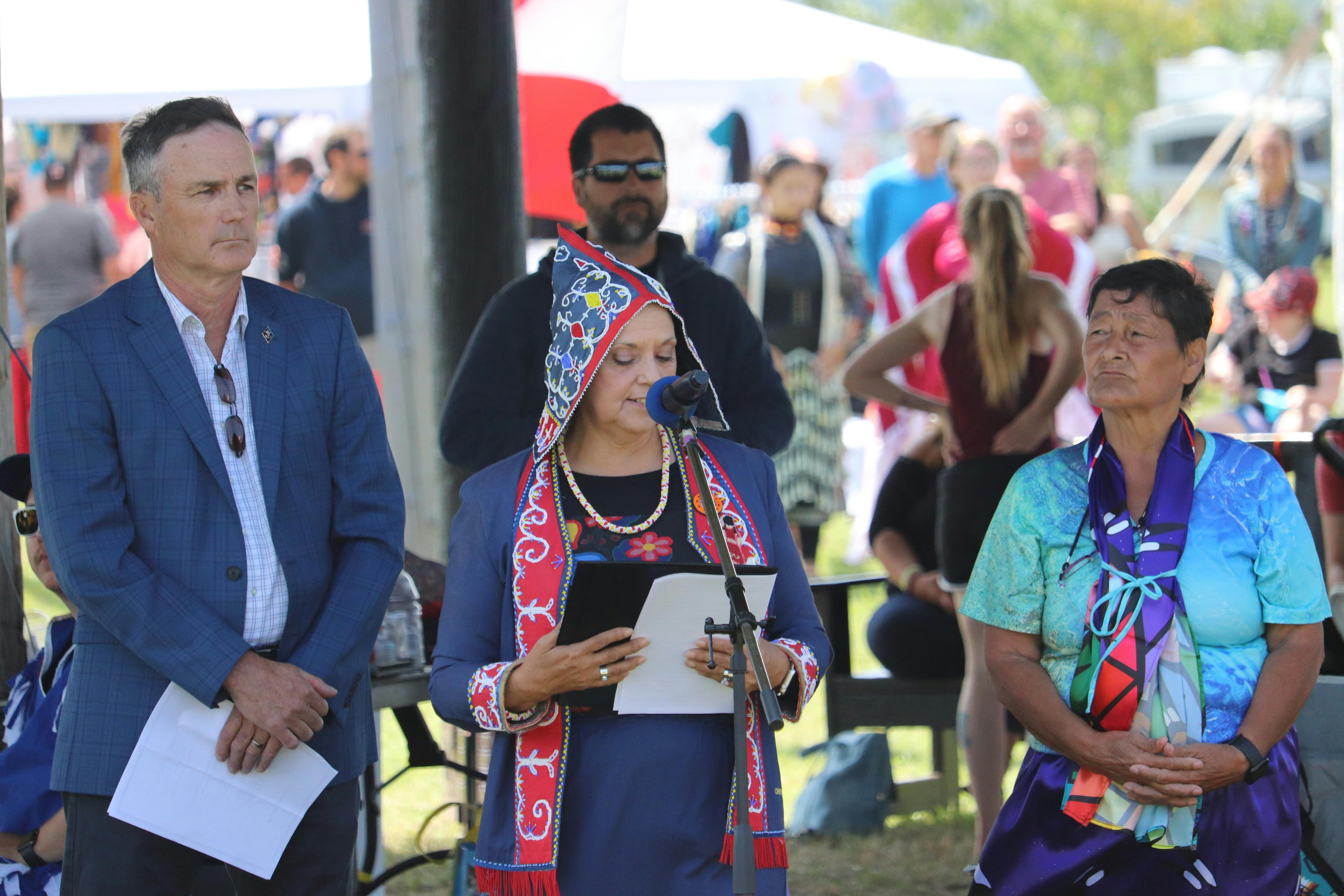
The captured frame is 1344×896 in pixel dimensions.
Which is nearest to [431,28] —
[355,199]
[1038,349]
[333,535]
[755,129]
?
[1038,349]

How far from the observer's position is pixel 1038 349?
4.83 m

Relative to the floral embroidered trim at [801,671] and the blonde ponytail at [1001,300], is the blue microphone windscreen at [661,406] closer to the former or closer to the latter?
the floral embroidered trim at [801,671]

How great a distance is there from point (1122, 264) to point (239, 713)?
1.99 metres

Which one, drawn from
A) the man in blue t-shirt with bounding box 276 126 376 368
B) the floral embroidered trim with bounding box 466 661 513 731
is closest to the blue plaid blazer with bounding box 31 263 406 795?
the floral embroidered trim with bounding box 466 661 513 731

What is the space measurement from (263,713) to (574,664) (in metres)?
0.56

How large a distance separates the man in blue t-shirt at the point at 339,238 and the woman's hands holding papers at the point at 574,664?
703 centimetres

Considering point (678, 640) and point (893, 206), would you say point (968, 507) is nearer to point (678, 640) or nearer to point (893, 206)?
point (678, 640)

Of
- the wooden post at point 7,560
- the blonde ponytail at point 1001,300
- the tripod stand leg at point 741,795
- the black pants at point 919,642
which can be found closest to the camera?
the tripod stand leg at point 741,795

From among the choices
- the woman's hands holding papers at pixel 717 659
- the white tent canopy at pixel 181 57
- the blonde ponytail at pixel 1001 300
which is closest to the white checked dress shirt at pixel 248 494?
the woman's hands holding papers at pixel 717 659

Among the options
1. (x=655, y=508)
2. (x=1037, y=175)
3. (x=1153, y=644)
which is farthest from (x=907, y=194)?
(x=655, y=508)

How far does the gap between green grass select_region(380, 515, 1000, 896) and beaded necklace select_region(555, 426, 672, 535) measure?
55.4 inches

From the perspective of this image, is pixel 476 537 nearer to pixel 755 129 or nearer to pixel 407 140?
pixel 407 140

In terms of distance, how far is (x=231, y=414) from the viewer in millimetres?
2705

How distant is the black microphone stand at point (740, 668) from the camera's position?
2258 mm
